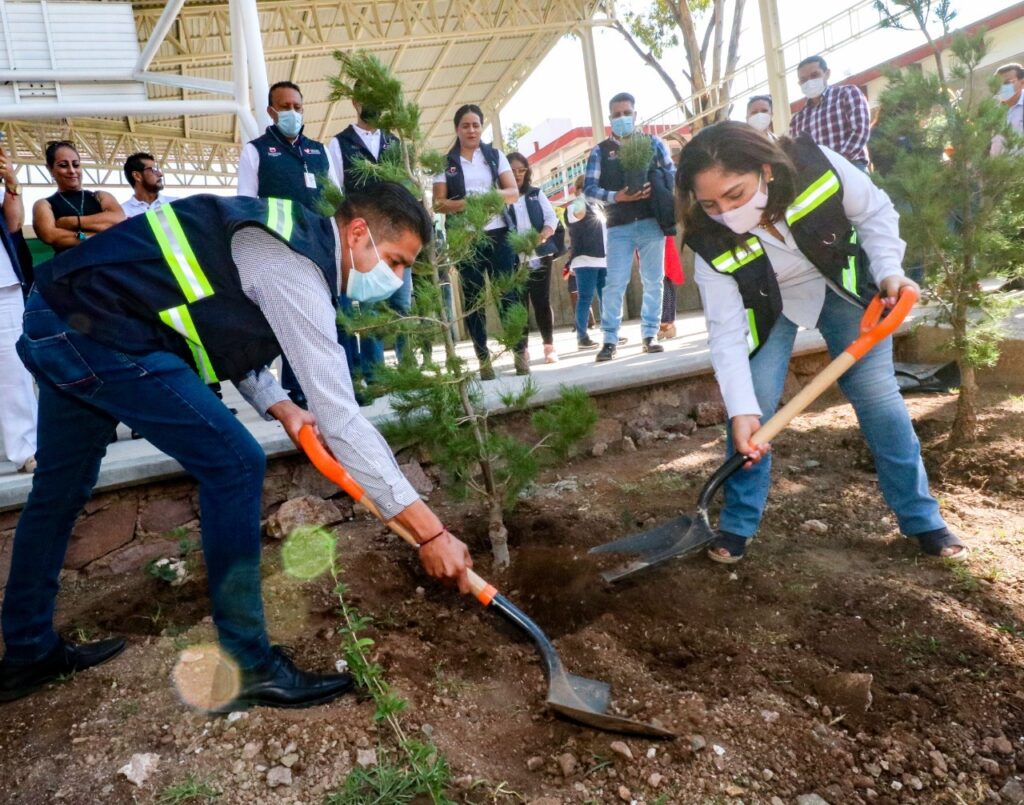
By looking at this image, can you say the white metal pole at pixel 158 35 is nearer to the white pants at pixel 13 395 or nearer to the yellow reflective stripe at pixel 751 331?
the white pants at pixel 13 395

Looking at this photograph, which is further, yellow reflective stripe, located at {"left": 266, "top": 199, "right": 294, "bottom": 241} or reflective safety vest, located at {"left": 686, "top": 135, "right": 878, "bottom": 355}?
reflective safety vest, located at {"left": 686, "top": 135, "right": 878, "bottom": 355}

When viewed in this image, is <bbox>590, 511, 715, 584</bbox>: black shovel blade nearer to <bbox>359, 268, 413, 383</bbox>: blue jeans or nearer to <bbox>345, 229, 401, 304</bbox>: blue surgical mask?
<bbox>345, 229, 401, 304</bbox>: blue surgical mask

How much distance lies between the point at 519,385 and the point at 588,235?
2576 mm

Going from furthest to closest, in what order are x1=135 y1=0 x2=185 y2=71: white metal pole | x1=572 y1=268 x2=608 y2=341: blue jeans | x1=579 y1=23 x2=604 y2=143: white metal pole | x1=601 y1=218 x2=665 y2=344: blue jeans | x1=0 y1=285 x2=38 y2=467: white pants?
x1=579 y1=23 x2=604 y2=143: white metal pole < x1=572 y1=268 x2=608 y2=341: blue jeans < x1=135 y1=0 x2=185 y2=71: white metal pole < x1=601 y1=218 x2=665 y2=344: blue jeans < x1=0 y1=285 x2=38 y2=467: white pants

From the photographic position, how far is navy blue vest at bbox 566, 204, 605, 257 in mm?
6227

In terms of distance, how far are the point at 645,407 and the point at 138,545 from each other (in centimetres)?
257

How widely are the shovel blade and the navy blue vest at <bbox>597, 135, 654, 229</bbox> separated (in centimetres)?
372

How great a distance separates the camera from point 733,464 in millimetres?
2584

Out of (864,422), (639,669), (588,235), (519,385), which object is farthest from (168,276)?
(588,235)

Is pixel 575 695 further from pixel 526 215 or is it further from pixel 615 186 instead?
pixel 526 215

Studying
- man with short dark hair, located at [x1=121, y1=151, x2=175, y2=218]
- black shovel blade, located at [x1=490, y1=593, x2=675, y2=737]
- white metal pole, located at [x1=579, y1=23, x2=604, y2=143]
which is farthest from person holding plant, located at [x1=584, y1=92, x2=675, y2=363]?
white metal pole, located at [x1=579, y1=23, x2=604, y2=143]

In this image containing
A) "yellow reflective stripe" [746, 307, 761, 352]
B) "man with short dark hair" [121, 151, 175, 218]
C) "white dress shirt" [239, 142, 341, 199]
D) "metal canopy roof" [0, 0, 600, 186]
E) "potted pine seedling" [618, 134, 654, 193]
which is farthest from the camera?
"metal canopy roof" [0, 0, 600, 186]

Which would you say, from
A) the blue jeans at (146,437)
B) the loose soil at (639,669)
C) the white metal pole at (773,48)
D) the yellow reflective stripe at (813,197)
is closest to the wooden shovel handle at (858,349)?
the yellow reflective stripe at (813,197)

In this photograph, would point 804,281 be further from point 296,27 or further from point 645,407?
point 296,27
